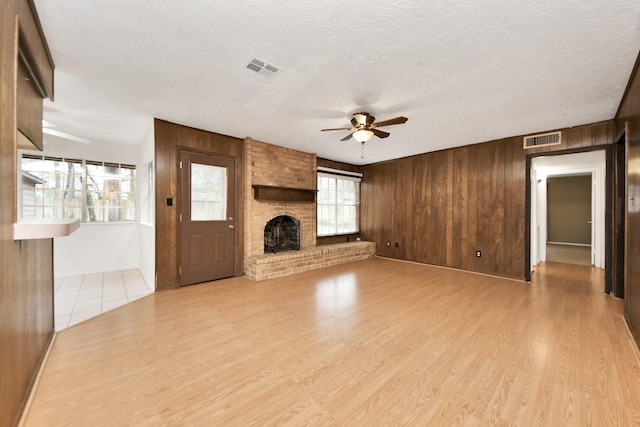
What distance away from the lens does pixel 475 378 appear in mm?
1852

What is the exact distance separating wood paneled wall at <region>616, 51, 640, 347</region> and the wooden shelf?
4.50 meters

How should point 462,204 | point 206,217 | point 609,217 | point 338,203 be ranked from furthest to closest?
point 338,203
point 462,204
point 206,217
point 609,217

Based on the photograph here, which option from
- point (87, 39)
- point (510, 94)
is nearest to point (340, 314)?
point (510, 94)

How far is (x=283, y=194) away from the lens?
201 inches

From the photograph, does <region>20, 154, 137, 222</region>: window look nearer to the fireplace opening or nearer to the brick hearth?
the fireplace opening

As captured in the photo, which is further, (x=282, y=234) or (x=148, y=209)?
(x=282, y=234)

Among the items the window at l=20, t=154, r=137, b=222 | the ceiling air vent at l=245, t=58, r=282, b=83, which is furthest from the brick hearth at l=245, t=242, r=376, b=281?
the window at l=20, t=154, r=137, b=222

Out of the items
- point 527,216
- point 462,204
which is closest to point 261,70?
point 462,204

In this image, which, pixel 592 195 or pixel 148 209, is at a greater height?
pixel 592 195

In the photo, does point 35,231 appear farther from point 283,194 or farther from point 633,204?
point 633,204

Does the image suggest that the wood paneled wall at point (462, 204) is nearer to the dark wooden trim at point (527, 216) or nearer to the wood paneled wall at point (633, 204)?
the dark wooden trim at point (527, 216)

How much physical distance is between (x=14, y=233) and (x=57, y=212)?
14.7 feet

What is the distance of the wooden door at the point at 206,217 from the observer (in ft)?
13.4

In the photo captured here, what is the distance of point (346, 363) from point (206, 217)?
3.35m
